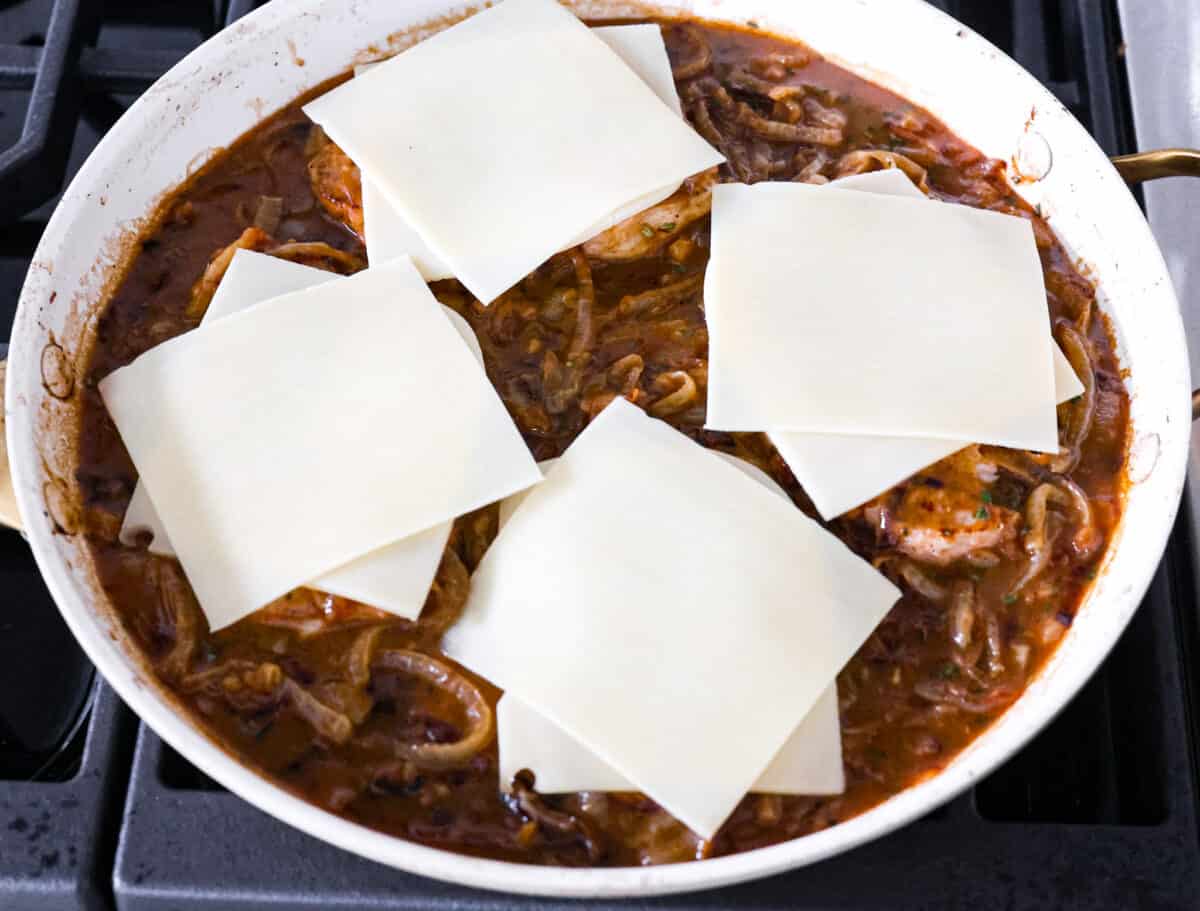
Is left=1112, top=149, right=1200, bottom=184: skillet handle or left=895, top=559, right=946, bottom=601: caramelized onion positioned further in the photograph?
left=1112, top=149, right=1200, bottom=184: skillet handle

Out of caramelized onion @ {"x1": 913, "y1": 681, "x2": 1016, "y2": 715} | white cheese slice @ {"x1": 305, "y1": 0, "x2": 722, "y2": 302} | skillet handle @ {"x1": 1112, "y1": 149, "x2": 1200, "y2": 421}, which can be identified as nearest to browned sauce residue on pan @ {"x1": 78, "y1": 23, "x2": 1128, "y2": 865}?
caramelized onion @ {"x1": 913, "y1": 681, "x2": 1016, "y2": 715}

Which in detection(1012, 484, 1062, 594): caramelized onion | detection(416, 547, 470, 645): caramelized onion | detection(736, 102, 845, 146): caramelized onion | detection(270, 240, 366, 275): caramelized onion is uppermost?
detection(270, 240, 366, 275): caramelized onion

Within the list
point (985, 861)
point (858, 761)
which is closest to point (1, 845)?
point (858, 761)

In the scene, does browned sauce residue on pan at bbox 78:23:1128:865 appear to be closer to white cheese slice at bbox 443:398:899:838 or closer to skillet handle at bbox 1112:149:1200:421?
white cheese slice at bbox 443:398:899:838

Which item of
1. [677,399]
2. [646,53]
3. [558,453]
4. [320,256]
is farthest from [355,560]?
[646,53]

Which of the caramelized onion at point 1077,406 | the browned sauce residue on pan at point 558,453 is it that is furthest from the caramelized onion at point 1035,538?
the caramelized onion at point 1077,406

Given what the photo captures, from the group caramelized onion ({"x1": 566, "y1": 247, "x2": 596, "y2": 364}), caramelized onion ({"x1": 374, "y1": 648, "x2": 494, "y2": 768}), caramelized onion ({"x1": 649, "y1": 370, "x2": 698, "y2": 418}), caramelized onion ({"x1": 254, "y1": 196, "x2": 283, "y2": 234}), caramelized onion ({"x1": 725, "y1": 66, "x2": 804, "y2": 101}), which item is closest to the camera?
caramelized onion ({"x1": 374, "y1": 648, "x2": 494, "y2": 768})

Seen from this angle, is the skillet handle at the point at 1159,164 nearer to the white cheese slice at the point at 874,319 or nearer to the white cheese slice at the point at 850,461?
the white cheese slice at the point at 874,319
